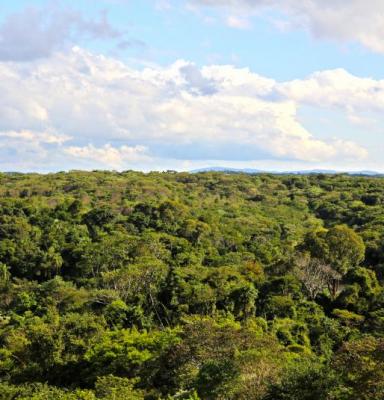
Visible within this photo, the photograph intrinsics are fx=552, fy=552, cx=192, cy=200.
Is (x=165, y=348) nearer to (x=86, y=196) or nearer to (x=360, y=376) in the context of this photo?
(x=360, y=376)

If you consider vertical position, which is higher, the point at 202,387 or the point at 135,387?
the point at 202,387

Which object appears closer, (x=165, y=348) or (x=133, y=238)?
(x=165, y=348)

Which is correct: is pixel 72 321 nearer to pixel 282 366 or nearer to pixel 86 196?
pixel 282 366

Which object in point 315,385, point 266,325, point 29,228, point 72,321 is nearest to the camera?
point 315,385

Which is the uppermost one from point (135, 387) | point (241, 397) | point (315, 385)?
point (315, 385)

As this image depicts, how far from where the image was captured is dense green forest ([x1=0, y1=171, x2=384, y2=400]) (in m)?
23.5

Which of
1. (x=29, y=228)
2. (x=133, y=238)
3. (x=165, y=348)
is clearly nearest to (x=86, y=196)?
(x=29, y=228)

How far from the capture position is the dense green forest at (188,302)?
23453 millimetres

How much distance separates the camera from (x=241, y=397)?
73.9ft

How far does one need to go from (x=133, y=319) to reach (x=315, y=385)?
797 inches

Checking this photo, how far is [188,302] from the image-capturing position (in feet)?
134

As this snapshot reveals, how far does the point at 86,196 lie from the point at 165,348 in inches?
2688

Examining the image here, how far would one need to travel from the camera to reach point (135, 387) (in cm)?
2747

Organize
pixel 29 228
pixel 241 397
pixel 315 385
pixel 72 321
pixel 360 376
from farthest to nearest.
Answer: pixel 29 228, pixel 72 321, pixel 241 397, pixel 315 385, pixel 360 376
